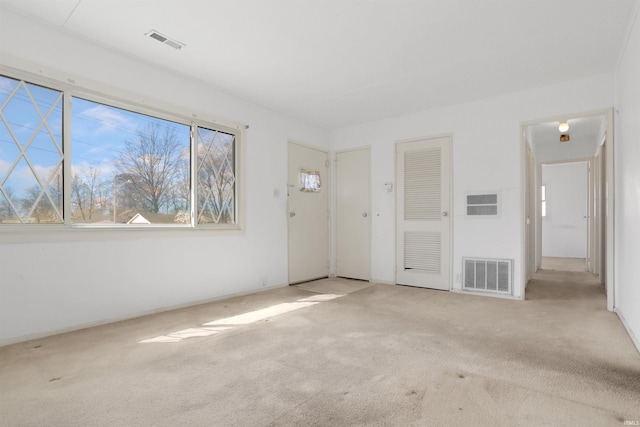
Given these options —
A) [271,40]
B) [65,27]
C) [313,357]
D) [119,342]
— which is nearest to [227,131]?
[271,40]

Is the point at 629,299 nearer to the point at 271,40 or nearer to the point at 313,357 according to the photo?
the point at 313,357

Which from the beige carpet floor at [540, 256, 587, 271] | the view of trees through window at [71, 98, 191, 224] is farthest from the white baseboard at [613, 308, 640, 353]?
the view of trees through window at [71, 98, 191, 224]

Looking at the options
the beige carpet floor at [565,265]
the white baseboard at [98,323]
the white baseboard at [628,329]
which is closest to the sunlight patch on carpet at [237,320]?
the white baseboard at [98,323]

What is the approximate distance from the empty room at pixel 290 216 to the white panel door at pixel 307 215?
7cm

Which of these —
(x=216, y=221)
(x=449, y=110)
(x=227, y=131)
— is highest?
(x=449, y=110)

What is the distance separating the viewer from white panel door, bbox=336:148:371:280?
544cm

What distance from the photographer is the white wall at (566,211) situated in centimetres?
858

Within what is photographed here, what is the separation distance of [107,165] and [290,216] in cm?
247

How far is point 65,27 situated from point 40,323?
2434 millimetres

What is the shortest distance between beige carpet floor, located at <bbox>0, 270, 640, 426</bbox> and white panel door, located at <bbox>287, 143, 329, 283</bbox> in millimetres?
1694

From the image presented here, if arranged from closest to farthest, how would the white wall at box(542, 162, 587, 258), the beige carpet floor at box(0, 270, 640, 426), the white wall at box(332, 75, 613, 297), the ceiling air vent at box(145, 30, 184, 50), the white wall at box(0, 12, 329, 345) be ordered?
1. the beige carpet floor at box(0, 270, 640, 426)
2. the white wall at box(0, 12, 329, 345)
3. the ceiling air vent at box(145, 30, 184, 50)
4. the white wall at box(332, 75, 613, 297)
5. the white wall at box(542, 162, 587, 258)

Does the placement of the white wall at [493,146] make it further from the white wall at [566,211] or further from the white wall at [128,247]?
the white wall at [566,211]

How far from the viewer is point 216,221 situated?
162 inches

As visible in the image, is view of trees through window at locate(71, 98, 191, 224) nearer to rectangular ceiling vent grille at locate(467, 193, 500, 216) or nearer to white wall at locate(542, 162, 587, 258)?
rectangular ceiling vent grille at locate(467, 193, 500, 216)
